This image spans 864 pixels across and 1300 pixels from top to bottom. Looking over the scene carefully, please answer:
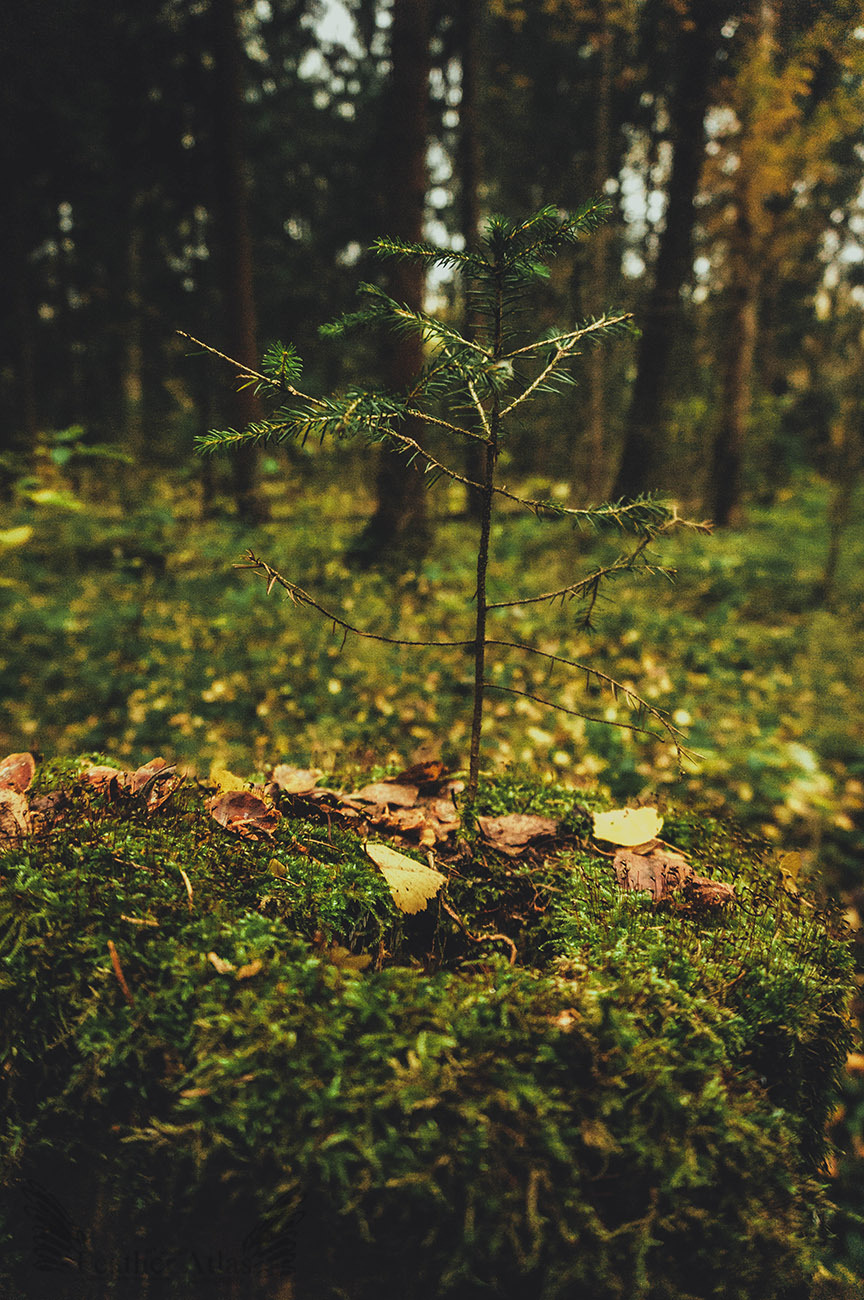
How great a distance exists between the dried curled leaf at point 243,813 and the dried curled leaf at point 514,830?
1.82 feet

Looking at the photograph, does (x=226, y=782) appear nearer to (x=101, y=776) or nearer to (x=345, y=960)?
(x=101, y=776)

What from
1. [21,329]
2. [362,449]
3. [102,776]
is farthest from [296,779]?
[21,329]

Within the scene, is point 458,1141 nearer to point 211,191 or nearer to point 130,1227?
point 130,1227

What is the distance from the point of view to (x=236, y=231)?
24.1 ft

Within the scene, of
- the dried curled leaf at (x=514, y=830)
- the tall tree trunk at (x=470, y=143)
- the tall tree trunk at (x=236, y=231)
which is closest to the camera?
the dried curled leaf at (x=514, y=830)

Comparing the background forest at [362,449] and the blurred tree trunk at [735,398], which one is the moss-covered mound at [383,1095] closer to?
the background forest at [362,449]

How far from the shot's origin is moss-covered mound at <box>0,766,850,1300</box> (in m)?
0.90

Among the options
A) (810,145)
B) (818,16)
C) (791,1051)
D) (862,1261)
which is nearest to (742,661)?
(862,1261)

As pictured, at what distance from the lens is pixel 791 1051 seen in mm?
1146

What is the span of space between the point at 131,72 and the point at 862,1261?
12.2 metres

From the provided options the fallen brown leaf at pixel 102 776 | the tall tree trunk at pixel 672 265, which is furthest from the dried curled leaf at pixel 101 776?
the tall tree trunk at pixel 672 265

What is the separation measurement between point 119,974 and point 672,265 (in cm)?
924

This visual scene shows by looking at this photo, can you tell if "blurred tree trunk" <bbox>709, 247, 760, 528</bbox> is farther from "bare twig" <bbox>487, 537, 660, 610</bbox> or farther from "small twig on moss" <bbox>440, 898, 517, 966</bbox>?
"small twig on moss" <bbox>440, 898, 517, 966</bbox>

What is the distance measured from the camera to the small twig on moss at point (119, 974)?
106 centimetres
